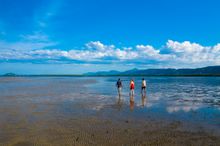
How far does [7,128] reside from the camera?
45.5ft

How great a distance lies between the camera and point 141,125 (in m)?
14.3

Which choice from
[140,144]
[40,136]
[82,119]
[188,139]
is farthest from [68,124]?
[188,139]

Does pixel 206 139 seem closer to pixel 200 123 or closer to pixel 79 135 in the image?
pixel 200 123

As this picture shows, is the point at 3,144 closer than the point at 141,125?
Yes

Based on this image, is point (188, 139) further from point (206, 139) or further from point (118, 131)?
point (118, 131)

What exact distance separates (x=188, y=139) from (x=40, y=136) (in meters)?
6.75

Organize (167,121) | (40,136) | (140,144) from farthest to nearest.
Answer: (167,121), (40,136), (140,144)

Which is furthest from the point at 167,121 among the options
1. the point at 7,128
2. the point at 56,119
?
the point at 7,128

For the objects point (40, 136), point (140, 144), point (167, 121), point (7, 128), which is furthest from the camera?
point (167, 121)

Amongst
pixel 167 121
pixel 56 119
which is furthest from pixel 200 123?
pixel 56 119

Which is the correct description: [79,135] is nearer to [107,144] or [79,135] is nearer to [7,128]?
[107,144]

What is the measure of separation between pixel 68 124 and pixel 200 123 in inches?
293

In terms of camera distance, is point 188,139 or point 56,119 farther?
point 56,119

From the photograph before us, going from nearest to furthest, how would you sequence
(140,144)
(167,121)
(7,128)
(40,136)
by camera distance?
(140,144), (40,136), (7,128), (167,121)
